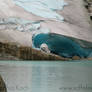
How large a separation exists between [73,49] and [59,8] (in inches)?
93.2

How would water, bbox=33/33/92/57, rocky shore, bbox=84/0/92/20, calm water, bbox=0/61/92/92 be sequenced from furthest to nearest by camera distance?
1. rocky shore, bbox=84/0/92/20
2. water, bbox=33/33/92/57
3. calm water, bbox=0/61/92/92

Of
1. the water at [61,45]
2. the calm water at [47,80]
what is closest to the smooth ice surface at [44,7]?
the water at [61,45]

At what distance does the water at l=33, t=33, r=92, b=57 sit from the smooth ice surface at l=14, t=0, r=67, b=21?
122 cm

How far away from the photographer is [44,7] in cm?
1925

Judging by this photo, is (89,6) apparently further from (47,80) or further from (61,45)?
(47,80)

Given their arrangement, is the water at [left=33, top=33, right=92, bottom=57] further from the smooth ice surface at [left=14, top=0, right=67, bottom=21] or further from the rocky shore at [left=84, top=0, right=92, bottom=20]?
the rocky shore at [left=84, top=0, right=92, bottom=20]

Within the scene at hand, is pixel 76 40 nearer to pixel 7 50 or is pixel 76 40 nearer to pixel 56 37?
pixel 56 37

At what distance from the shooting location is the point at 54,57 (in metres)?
18.1

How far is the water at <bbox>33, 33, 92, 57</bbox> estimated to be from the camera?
59.0 ft

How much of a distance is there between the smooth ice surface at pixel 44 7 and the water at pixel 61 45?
1.22m

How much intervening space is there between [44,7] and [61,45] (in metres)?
2.39

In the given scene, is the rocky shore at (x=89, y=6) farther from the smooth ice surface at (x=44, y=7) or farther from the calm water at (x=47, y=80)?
the calm water at (x=47, y=80)

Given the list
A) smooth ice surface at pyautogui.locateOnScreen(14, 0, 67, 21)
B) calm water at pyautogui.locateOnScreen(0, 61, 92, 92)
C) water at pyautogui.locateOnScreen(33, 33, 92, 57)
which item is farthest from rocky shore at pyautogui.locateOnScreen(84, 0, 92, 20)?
calm water at pyautogui.locateOnScreen(0, 61, 92, 92)

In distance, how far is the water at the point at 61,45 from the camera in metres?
18.0
